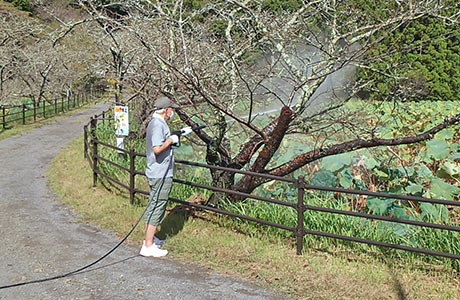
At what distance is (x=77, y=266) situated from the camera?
5.73m

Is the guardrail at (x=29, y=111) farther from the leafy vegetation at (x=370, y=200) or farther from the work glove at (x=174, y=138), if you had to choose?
the work glove at (x=174, y=138)

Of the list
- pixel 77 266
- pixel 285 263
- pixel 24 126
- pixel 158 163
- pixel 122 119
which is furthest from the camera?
pixel 24 126

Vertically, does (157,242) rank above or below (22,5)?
below

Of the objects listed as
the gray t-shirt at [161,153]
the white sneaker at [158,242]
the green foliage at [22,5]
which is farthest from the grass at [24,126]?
the green foliage at [22,5]

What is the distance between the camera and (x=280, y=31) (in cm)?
598

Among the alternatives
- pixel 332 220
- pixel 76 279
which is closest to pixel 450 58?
pixel 332 220

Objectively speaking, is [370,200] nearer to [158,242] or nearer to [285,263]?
[285,263]

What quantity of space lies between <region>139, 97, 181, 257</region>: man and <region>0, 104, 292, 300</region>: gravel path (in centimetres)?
31

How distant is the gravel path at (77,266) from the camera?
4953mm

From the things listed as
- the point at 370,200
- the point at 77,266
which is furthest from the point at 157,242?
the point at 370,200

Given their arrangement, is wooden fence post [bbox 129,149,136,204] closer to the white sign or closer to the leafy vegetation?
the leafy vegetation

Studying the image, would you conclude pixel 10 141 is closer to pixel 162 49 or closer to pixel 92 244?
pixel 162 49

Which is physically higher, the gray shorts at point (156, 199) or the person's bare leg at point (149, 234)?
the gray shorts at point (156, 199)

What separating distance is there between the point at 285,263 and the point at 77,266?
2.40 meters
